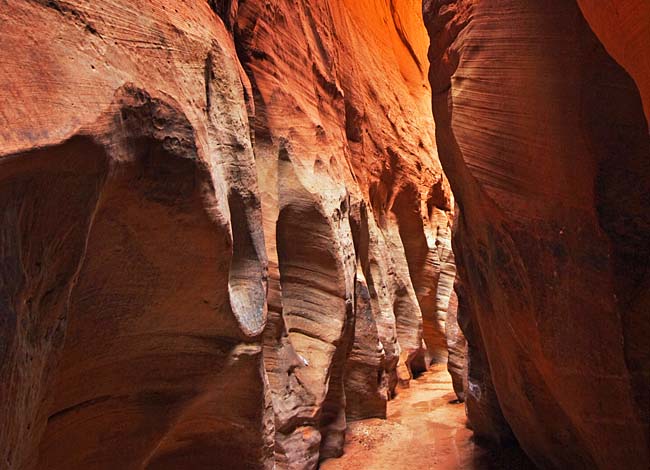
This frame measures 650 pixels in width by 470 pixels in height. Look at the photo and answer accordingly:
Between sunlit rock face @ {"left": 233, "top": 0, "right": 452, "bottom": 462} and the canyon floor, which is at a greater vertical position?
sunlit rock face @ {"left": 233, "top": 0, "right": 452, "bottom": 462}

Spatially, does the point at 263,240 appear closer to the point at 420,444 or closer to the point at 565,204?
the point at 565,204

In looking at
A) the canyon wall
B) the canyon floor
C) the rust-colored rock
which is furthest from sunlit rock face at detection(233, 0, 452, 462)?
the rust-colored rock

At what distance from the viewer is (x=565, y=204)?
3168 mm

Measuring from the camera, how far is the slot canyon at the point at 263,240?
1.81 m

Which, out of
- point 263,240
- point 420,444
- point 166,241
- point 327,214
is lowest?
point 420,444

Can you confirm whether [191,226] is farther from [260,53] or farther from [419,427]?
[419,427]

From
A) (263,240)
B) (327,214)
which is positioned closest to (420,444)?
(327,214)

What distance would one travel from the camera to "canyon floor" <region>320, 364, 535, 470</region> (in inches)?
197

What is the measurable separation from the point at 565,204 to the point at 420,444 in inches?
139

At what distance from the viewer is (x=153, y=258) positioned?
2.58 meters

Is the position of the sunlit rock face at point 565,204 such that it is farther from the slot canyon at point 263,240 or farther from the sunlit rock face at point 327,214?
the sunlit rock face at point 327,214

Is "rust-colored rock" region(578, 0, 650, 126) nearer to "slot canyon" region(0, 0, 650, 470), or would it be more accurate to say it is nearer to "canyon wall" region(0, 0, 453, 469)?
"slot canyon" region(0, 0, 650, 470)

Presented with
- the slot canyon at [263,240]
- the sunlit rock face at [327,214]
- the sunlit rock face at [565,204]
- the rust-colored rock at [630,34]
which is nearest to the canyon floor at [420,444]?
the slot canyon at [263,240]

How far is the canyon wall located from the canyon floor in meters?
0.35
